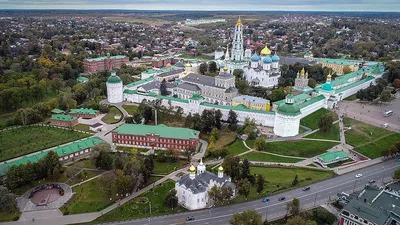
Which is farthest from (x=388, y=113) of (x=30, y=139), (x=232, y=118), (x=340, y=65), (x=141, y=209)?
(x=30, y=139)

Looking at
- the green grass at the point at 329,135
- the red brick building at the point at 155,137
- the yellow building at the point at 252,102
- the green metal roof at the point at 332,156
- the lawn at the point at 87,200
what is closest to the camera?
the lawn at the point at 87,200

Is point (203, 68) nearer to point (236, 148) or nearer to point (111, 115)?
point (111, 115)

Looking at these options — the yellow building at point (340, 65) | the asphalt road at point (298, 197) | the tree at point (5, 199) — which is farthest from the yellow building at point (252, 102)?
→ the yellow building at point (340, 65)

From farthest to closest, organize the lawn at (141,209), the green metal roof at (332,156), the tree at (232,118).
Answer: the tree at (232,118)
the green metal roof at (332,156)
the lawn at (141,209)

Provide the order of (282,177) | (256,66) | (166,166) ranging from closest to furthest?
(282,177) → (166,166) → (256,66)

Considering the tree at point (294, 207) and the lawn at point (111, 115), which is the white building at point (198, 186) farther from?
the lawn at point (111, 115)

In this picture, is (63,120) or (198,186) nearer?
(198,186)

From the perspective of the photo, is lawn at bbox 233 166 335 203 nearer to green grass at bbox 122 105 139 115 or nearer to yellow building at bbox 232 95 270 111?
yellow building at bbox 232 95 270 111

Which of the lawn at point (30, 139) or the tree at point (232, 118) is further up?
the tree at point (232, 118)
